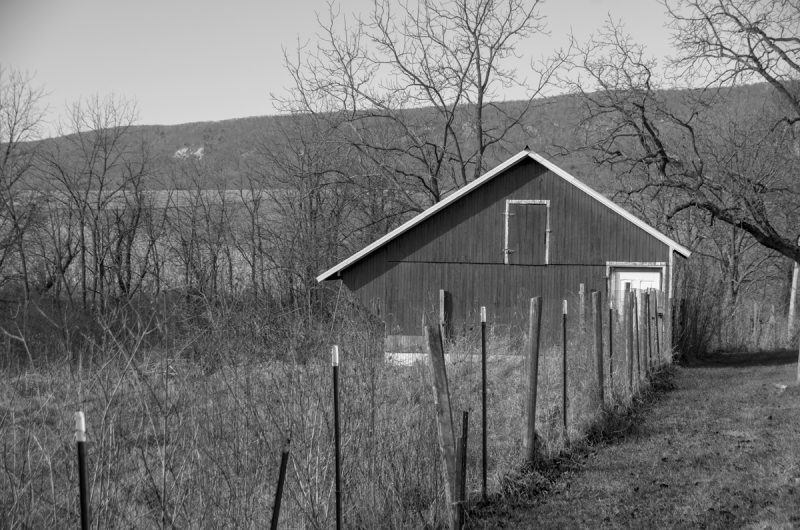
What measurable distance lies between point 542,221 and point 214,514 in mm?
19487

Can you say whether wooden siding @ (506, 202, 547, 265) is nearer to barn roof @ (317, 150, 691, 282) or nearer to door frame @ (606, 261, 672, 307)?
barn roof @ (317, 150, 691, 282)

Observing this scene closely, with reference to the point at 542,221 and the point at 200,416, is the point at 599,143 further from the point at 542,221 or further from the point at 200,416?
the point at 200,416

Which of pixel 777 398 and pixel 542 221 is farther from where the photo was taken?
pixel 542 221

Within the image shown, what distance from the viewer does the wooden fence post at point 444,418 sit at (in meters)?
6.91

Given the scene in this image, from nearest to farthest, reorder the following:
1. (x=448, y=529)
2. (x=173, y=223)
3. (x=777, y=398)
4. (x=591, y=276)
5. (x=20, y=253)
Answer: (x=448, y=529) < (x=777, y=398) < (x=591, y=276) < (x=20, y=253) < (x=173, y=223)

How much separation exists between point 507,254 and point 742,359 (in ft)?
23.5

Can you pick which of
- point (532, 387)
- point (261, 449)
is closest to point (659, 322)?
point (532, 387)

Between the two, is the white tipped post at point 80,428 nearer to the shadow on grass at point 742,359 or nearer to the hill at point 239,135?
the shadow on grass at point 742,359

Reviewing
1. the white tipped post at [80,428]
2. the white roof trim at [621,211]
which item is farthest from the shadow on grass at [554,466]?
the white roof trim at [621,211]

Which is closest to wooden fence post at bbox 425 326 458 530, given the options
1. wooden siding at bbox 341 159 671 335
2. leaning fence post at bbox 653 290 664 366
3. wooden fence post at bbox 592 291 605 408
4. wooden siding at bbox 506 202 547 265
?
wooden fence post at bbox 592 291 605 408

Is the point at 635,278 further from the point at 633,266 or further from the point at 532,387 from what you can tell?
the point at 532,387

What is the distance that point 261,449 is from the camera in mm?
6559

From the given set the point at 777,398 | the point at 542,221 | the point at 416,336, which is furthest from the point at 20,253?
the point at 777,398

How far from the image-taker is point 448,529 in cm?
705
